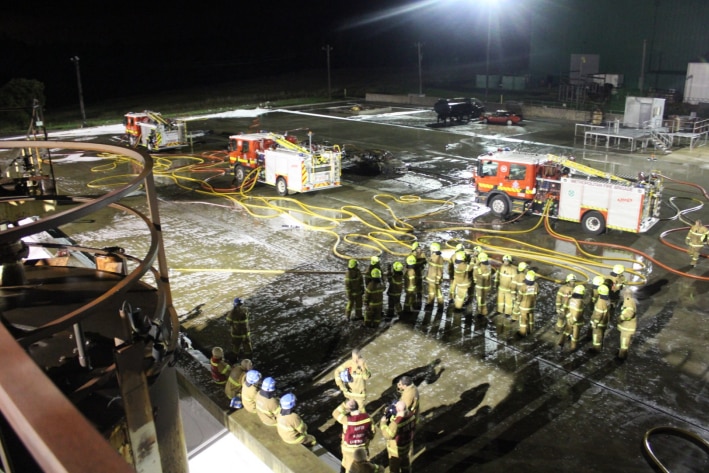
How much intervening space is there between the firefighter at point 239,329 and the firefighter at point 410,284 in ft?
10.7

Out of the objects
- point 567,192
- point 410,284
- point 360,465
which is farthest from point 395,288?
point 567,192

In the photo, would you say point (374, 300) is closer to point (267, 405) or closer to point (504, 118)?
point (267, 405)

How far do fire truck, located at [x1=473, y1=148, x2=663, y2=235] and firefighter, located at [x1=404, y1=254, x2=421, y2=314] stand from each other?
21.9 feet

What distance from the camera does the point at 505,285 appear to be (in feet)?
35.6

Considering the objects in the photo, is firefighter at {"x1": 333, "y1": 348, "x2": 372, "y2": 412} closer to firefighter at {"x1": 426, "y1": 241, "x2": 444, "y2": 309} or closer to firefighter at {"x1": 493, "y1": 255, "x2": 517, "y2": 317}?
firefighter at {"x1": 426, "y1": 241, "x2": 444, "y2": 309}

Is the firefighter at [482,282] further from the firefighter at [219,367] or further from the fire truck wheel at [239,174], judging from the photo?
the fire truck wheel at [239,174]

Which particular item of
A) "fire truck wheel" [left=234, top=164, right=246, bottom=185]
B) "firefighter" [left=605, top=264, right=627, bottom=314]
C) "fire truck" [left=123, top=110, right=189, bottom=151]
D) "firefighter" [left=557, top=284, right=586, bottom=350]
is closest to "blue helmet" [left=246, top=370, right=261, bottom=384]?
"firefighter" [left=557, top=284, right=586, bottom=350]

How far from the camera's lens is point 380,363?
973 centimetres

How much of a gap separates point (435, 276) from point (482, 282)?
0.96 metres

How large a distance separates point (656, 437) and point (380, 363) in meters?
4.18

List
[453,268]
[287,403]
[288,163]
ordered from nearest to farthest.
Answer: [287,403], [453,268], [288,163]

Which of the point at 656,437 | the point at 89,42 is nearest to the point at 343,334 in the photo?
the point at 656,437

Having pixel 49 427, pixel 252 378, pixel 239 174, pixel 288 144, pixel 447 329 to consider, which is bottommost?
pixel 447 329

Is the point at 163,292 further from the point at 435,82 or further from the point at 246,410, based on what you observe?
the point at 435,82
